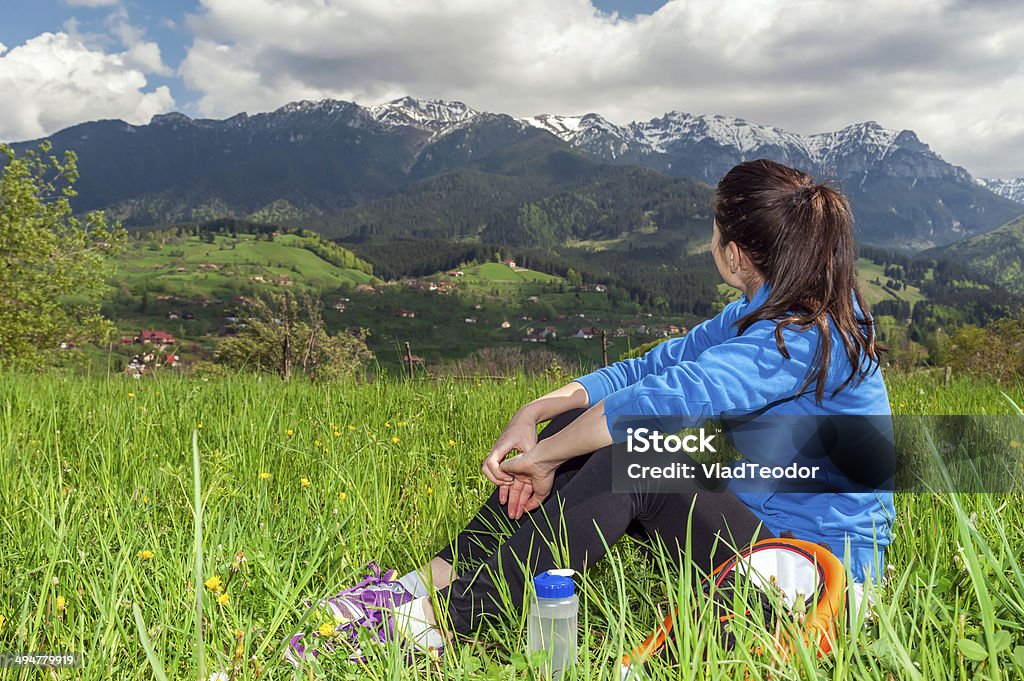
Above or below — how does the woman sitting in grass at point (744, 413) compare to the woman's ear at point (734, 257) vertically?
below

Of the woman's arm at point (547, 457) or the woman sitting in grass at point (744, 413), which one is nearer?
the woman sitting in grass at point (744, 413)

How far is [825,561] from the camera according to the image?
6.31 ft

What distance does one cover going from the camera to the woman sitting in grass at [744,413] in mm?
2160

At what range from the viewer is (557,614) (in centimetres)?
192

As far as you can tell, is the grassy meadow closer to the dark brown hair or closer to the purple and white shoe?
the purple and white shoe

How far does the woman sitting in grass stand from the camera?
2160 mm

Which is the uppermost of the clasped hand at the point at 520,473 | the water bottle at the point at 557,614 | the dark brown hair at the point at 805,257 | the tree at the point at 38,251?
the tree at the point at 38,251

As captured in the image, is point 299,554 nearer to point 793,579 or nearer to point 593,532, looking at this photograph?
point 593,532

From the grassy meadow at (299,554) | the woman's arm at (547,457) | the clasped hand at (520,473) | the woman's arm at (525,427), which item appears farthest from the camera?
the woman's arm at (525,427)

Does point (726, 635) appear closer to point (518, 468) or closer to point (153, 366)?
point (518, 468)

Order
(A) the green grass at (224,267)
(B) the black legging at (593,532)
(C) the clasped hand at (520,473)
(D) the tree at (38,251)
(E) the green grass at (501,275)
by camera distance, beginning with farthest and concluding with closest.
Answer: (E) the green grass at (501,275) → (A) the green grass at (224,267) → (D) the tree at (38,251) → (C) the clasped hand at (520,473) → (B) the black legging at (593,532)

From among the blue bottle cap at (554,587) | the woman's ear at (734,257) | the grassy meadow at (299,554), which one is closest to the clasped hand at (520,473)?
the grassy meadow at (299,554)

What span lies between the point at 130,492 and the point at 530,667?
2.46 m

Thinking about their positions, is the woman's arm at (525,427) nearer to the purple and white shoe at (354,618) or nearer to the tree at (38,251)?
the purple and white shoe at (354,618)
